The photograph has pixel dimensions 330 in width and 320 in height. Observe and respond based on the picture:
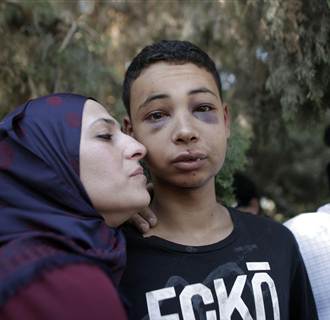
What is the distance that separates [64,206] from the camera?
1471 millimetres

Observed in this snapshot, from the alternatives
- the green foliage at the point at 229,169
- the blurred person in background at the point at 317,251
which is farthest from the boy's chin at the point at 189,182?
→ the green foliage at the point at 229,169

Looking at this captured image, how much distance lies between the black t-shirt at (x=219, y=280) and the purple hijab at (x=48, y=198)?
0.24 meters

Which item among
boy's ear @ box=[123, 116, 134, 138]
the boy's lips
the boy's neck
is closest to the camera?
the boy's lips

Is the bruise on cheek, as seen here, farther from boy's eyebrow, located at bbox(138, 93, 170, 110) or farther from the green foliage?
the green foliage

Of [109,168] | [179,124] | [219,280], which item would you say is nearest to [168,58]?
[179,124]

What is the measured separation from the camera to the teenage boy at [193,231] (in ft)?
5.74

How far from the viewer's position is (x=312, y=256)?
211cm

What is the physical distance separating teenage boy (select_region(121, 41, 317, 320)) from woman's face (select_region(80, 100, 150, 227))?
0.20 meters

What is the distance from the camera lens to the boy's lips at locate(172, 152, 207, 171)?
1.84m

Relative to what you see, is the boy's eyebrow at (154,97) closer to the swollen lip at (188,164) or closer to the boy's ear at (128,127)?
the boy's ear at (128,127)

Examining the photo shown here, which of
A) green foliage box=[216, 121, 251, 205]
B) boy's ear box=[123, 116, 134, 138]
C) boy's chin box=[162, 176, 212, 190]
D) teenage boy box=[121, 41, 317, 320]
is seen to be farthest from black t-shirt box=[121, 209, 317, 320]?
green foliage box=[216, 121, 251, 205]

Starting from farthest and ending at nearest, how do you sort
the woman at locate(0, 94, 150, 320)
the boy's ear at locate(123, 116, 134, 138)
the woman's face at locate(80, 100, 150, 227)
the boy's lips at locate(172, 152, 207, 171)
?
1. the boy's ear at locate(123, 116, 134, 138)
2. the boy's lips at locate(172, 152, 207, 171)
3. the woman's face at locate(80, 100, 150, 227)
4. the woman at locate(0, 94, 150, 320)

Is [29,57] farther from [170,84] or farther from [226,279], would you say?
[226,279]

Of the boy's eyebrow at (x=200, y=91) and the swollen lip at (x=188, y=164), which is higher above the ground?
the boy's eyebrow at (x=200, y=91)
